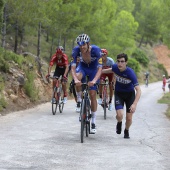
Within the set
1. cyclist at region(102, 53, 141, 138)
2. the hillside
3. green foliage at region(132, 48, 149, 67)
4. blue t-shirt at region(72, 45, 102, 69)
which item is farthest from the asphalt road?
A: green foliage at region(132, 48, 149, 67)

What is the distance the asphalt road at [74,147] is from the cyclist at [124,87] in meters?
0.61

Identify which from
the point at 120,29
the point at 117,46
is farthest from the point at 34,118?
the point at 120,29

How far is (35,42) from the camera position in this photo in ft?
116

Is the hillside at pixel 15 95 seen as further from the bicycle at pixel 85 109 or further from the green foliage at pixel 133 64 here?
the green foliage at pixel 133 64

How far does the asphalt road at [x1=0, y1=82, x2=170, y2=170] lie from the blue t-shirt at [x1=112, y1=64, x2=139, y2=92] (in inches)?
41.4

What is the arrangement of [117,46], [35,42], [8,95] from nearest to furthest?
[8,95], [35,42], [117,46]

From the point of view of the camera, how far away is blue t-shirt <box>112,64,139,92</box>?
26.8 feet

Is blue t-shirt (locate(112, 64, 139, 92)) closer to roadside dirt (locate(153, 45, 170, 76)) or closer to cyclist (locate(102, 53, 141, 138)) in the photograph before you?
cyclist (locate(102, 53, 141, 138))

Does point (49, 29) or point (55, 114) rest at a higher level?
point (49, 29)

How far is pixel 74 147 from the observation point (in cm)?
733

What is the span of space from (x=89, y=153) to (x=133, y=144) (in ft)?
4.46

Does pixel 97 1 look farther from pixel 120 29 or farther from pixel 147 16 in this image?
pixel 147 16

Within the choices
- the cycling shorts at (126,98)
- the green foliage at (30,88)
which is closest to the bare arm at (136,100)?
the cycling shorts at (126,98)

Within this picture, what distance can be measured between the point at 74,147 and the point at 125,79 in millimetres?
1817
